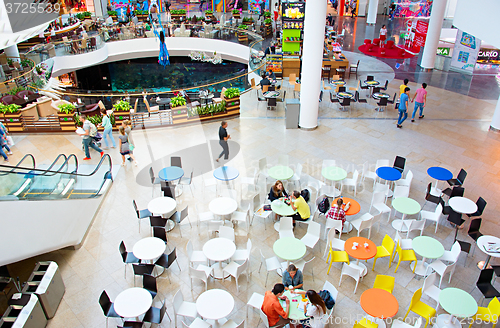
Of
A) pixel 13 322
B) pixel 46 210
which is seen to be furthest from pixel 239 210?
pixel 13 322

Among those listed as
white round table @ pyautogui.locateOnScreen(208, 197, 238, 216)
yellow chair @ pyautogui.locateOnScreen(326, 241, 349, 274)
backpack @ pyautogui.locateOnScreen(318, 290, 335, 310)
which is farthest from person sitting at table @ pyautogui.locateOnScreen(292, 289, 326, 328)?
white round table @ pyautogui.locateOnScreen(208, 197, 238, 216)

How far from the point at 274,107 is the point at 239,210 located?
255 inches

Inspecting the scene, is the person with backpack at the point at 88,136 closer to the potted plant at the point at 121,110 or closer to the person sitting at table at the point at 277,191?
the potted plant at the point at 121,110

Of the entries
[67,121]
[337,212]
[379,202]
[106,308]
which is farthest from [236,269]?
[67,121]

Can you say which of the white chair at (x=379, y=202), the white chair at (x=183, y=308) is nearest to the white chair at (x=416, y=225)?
the white chair at (x=379, y=202)

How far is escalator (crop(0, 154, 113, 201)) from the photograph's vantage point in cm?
549

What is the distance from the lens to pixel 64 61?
19000 mm

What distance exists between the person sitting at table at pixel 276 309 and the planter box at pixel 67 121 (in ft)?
31.6

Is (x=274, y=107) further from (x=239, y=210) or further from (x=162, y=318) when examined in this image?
(x=162, y=318)

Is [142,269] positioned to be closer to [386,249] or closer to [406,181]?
[386,249]

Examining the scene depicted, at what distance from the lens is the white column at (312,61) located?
10133 millimetres

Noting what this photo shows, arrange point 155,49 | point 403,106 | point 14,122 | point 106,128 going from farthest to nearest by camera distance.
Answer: point 155,49, point 14,122, point 403,106, point 106,128

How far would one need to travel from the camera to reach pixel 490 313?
16.9 feet

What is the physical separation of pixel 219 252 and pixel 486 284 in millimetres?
4480
